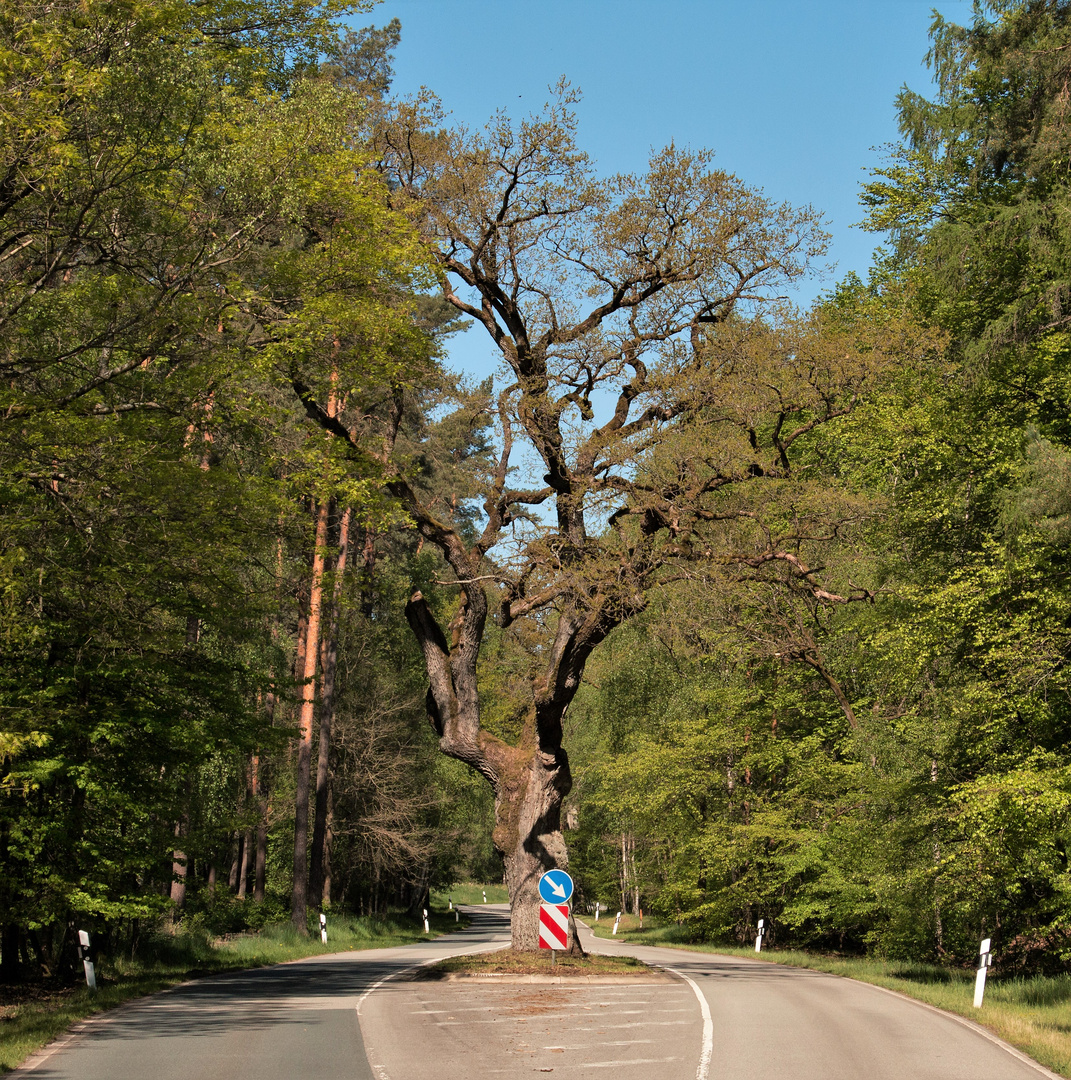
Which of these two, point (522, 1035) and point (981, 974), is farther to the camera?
point (981, 974)

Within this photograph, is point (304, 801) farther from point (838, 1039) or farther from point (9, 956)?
point (838, 1039)

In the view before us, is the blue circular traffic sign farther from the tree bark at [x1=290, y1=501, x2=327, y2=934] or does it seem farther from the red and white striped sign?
the tree bark at [x1=290, y1=501, x2=327, y2=934]

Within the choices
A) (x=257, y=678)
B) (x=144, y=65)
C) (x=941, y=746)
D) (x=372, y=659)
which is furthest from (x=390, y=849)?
(x=144, y=65)

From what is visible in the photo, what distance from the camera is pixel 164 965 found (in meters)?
19.7

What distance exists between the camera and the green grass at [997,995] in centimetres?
1115

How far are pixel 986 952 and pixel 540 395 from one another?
11.1 metres

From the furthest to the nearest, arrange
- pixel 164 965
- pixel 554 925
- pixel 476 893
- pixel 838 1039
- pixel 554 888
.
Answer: pixel 476 893
pixel 164 965
pixel 554 925
pixel 554 888
pixel 838 1039

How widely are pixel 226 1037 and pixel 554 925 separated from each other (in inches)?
238

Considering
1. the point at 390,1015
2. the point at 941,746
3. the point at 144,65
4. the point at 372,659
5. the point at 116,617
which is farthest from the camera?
the point at 372,659

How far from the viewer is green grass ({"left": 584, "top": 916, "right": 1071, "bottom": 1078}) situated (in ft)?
36.6

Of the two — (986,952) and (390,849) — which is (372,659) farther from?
(986,952)

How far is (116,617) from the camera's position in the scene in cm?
1434

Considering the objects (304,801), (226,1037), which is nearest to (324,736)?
(304,801)

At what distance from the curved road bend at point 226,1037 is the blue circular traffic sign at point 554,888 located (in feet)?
9.81
